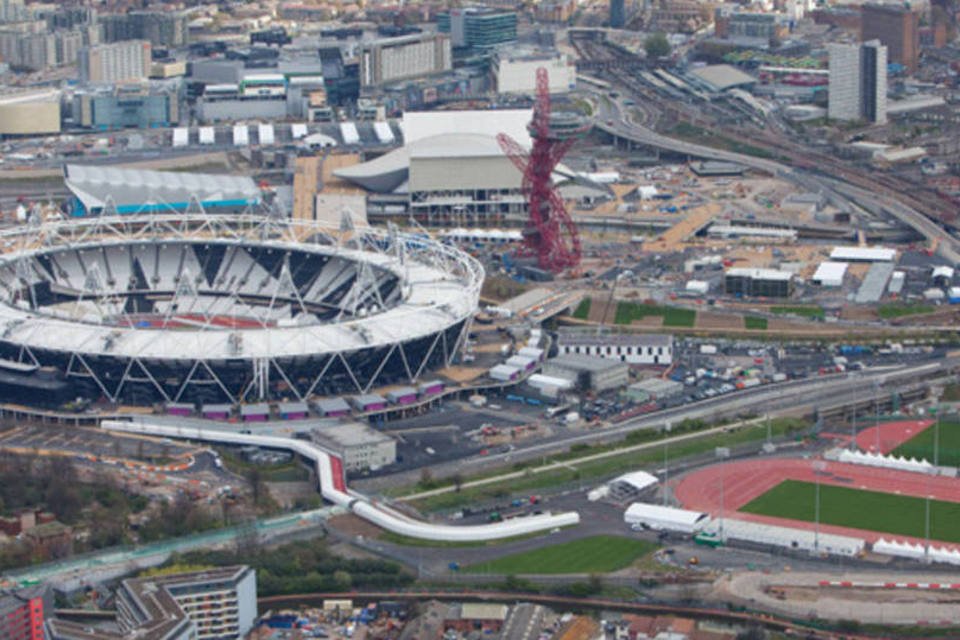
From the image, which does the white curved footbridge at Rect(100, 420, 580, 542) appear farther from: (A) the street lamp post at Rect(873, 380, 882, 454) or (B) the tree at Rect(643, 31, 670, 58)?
(B) the tree at Rect(643, 31, 670, 58)

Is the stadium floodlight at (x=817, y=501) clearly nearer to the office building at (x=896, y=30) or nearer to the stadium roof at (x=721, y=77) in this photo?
the stadium roof at (x=721, y=77)

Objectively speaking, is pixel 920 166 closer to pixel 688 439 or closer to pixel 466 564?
pixel 688 439

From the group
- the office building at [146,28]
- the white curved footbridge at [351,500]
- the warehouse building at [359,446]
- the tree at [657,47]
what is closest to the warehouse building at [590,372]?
the warehouse building at [359,446]

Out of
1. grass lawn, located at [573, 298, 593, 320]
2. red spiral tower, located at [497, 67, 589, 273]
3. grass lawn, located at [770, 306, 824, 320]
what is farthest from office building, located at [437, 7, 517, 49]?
grass lawn, located at [770, 306, 824, 320]

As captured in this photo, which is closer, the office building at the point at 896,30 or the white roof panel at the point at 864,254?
the white roof panel at the point at 864,254

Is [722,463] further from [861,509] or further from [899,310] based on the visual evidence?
[899,310]

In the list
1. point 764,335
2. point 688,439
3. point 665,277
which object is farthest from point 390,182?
point 688,439
